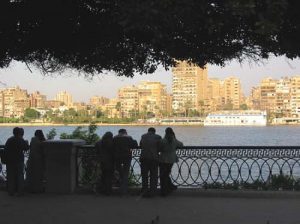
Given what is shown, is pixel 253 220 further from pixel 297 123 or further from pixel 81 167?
pixel 297 123

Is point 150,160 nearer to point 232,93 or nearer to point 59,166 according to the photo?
point 59,166

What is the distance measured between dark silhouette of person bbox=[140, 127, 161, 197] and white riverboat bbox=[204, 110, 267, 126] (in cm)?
12644

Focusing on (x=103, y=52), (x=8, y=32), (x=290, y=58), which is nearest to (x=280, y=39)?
(x=290, y=58)

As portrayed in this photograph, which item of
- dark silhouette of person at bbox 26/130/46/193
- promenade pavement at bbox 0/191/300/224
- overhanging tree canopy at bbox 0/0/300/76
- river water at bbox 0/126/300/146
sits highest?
overhanging tree canopy at bbox 0/0/300/76

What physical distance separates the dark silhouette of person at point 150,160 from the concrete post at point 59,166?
1632 millimetres

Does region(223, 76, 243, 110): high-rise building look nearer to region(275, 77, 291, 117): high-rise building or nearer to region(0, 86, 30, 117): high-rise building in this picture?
region(275, 77, 291, 117): high-rise building

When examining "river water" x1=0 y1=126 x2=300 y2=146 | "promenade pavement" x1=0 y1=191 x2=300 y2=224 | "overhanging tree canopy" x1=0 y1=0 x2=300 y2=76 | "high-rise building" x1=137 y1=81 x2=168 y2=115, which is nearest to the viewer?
"overhanging tree canopy" x1=0 y1=0 x2=300 y2=76

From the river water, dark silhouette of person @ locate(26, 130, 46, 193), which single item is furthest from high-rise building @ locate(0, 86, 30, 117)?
dark silhouette of person @ locate(26, 130, 46, 193)

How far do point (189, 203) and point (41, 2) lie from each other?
5.31 metres

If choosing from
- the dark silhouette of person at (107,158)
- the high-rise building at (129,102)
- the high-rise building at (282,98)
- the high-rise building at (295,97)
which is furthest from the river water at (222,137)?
the high-rise building at (282,98)

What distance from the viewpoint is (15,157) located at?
1151cm

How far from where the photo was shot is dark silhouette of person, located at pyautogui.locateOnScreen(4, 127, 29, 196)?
37.7 feet

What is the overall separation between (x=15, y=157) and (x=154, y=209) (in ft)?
11.0

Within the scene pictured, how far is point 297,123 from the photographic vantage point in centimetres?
14600
